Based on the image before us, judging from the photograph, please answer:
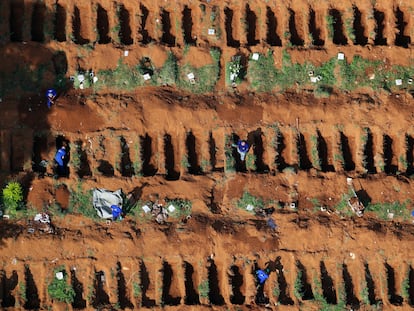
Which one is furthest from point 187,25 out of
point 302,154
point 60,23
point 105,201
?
point 105,201

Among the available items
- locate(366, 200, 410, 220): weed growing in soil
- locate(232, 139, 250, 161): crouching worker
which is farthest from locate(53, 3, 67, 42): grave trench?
→ locate(366, 200, 410, 220): weed growing in soil

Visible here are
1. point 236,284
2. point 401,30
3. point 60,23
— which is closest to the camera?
point 236,284

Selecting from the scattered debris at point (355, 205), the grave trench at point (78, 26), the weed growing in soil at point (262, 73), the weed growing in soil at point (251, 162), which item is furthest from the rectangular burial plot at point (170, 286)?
the grave trench at point (78, 26)

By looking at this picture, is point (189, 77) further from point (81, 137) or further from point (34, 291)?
point (34, 291)

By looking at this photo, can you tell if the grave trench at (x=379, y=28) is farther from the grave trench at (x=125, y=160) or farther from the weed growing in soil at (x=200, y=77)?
the grave trench at (x=125, y=160)

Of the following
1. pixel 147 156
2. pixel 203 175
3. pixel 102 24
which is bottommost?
pixel 203 175

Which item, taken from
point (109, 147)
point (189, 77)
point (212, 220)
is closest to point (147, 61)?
point (189, 77)

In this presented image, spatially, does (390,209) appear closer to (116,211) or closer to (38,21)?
(116,211)
